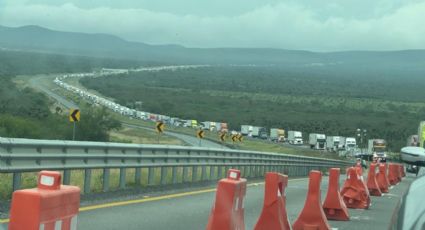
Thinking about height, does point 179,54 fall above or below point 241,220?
above

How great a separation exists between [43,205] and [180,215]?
24.8 ft

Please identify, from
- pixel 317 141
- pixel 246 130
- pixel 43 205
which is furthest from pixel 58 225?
pixel 317 141

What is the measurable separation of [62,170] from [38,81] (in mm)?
29802

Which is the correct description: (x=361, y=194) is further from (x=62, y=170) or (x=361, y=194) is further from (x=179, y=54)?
(x=179, y=54)

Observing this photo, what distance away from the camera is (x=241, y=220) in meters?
7.72

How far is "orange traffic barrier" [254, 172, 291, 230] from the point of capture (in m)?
8.31

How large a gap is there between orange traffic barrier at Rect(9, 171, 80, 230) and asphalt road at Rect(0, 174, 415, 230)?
16.4 feet

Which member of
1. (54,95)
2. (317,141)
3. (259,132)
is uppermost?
(54,95)

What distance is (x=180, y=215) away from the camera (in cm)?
1196

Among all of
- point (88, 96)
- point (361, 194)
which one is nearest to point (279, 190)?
point (361, 194)

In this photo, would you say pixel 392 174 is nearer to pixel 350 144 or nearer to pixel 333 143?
pixel 333 143

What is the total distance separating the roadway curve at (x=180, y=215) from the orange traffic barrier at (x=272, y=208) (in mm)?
1770

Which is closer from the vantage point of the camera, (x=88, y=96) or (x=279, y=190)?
(x=279, y=190)

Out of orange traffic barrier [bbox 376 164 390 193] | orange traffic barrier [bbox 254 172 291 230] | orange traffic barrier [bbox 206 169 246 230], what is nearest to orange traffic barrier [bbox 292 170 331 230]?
orange traffic barrier [bbox 254 172 291 230]
